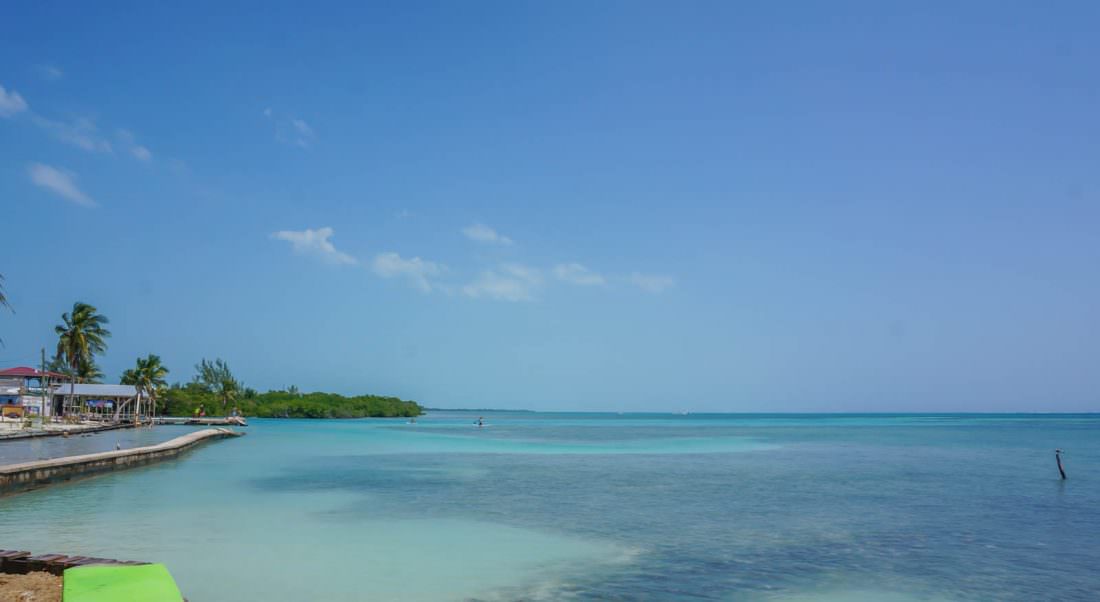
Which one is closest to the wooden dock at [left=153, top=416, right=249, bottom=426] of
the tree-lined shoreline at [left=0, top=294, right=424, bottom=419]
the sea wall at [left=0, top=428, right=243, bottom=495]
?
the tree-lined shoreline at [left=0, top=294, right=424, bottom=419]

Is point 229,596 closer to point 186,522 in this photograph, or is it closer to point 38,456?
point 186,522

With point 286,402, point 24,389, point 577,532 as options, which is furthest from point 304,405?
point 577,532

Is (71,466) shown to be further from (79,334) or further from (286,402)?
(286,402)

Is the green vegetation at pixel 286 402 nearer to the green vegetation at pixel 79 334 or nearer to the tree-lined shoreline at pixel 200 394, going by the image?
the tree-lined shoreline at pixel 200 394

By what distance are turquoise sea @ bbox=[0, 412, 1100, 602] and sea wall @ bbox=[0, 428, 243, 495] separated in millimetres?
934

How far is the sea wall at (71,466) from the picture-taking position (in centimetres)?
2006

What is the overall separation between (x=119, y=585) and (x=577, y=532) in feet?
30.0

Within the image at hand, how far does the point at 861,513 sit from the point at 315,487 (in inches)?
629

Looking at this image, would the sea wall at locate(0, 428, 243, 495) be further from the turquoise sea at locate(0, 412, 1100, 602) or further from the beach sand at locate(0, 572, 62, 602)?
the beach sand at locate(0, 572, 62, 602)

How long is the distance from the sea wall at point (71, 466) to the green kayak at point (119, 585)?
1461 cm

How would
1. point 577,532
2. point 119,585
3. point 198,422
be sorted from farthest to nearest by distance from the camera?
point 198,422 → point 577,532 → point 119,585

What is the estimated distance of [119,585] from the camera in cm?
738

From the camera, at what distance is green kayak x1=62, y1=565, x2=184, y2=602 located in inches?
277

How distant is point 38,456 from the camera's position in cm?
2650
